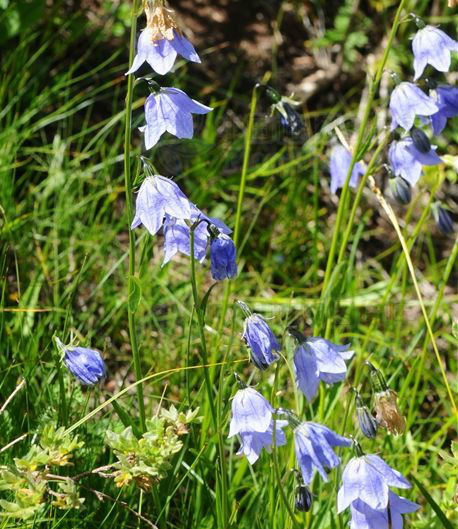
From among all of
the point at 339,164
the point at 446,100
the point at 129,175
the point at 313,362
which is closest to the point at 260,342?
the point at 313,362

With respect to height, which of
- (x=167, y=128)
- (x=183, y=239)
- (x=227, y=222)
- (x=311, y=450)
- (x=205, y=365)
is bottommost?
(x=227, y=222)

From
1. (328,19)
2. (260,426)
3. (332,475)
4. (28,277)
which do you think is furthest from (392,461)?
(328,19)

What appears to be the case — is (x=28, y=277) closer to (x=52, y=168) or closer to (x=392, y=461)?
(x=52, y=168)

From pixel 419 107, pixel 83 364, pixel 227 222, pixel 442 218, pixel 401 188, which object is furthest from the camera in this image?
pixel 227 222

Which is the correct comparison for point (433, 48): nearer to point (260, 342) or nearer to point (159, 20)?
point (159, 20)

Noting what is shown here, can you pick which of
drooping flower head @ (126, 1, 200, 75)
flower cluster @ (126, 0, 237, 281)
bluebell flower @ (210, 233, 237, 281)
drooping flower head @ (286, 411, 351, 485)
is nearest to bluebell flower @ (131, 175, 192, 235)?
flower cluster @ (126, 0, 237, 281)

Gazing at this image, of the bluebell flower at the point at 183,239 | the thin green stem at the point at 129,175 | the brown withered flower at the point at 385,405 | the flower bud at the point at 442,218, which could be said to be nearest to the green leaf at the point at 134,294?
the thin green stem at the point at 129,175

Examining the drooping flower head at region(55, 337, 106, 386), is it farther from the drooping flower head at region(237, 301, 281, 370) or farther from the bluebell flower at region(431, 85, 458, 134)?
the bluebell flower at region(431, 85, 458, 134)

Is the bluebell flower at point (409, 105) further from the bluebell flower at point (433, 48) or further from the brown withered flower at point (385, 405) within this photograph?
the brown withered flower at point (385, 405)
